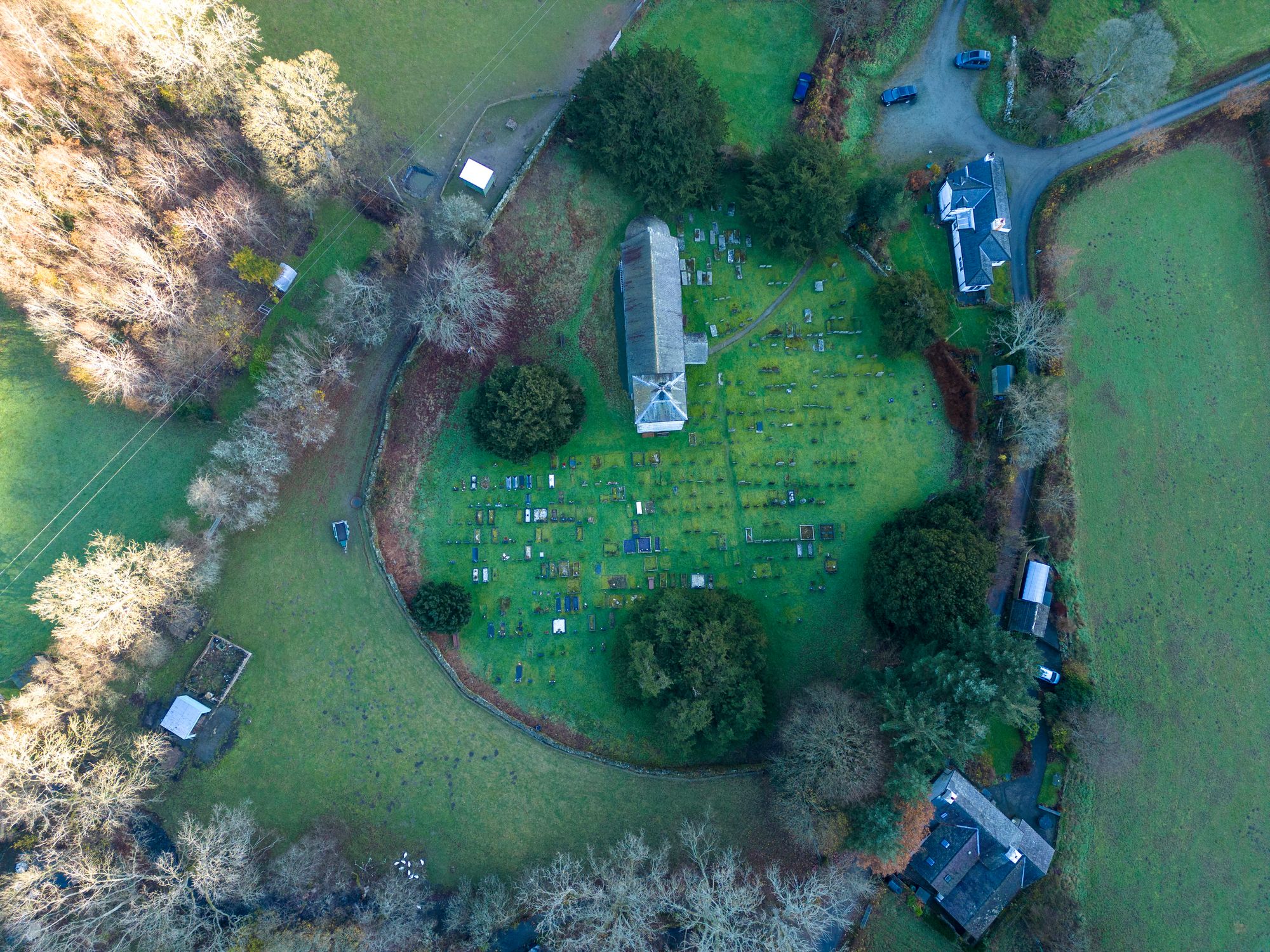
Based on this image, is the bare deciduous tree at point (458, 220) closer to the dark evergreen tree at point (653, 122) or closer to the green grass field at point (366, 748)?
the dark evergreen tree at point (653, 122)

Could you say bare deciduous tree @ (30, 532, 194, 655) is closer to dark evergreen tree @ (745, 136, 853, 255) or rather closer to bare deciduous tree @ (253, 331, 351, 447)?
bare deciduous tree @ (253, 331, 351, 447)

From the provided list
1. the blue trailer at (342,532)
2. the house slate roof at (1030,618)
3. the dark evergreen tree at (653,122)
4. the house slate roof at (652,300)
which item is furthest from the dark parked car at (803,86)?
the blue trailer at (342,532)

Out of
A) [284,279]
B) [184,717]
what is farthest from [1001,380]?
[184,717]

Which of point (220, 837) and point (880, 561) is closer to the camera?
point (220, 837)

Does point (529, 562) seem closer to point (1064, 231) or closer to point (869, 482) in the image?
point (869, 482)

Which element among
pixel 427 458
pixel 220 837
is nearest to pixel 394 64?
pixel 427 458

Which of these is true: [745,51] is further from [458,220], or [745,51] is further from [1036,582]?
[1036,582]

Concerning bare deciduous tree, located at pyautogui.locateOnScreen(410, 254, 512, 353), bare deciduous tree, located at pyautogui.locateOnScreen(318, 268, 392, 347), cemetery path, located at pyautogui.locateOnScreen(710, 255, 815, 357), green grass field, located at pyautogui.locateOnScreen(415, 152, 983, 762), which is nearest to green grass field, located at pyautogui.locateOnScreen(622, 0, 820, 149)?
green grass field, located at pyautogui.locateOnScreen(415, 152, 983, 762)
